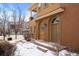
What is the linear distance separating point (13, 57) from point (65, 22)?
1439 millimetres

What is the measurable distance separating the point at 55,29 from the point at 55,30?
2 cm

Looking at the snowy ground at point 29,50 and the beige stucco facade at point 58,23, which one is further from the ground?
the beige stucco facade at point 58,23

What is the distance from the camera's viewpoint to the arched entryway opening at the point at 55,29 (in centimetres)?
345

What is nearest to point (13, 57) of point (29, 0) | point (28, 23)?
point (28, 23)

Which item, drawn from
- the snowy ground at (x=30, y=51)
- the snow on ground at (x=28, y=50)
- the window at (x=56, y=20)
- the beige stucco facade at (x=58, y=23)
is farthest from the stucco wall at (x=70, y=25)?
the snow on ground at (x=28, y=50)

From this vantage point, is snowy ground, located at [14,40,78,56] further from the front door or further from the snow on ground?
the front door

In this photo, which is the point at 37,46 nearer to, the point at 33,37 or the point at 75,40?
the point at 33,37

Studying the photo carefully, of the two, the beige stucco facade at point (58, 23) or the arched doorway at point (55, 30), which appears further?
the arched doorway at point (55, 30)

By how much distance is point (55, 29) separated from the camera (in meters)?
3.53

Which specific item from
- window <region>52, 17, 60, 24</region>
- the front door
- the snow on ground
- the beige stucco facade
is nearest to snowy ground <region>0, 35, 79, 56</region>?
the snow on ground

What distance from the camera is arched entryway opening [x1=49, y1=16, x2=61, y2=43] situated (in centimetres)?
345

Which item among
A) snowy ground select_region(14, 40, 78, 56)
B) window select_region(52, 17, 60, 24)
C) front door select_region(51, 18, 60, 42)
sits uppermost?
window select_region(52, 17, 60, 24)

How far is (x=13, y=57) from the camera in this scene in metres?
3.38

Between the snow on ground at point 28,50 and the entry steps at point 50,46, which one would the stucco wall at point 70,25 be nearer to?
the entry steps at point 50,46
